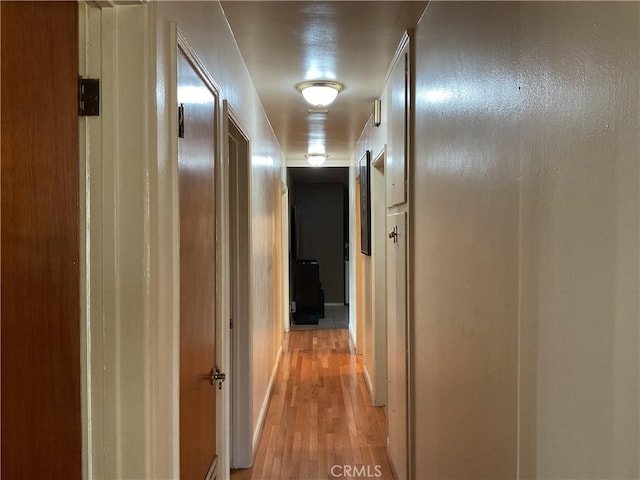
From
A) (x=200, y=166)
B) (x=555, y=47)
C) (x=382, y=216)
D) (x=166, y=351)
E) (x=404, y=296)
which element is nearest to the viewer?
(x=555, y=47)

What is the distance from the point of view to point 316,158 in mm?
5750

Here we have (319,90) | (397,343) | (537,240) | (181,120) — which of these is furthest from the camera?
(319,90)

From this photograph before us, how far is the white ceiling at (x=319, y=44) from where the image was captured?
193cm

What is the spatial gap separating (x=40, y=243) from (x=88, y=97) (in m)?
0.35

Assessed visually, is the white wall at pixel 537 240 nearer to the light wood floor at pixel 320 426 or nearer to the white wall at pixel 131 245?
the white wall at pixel 131 245

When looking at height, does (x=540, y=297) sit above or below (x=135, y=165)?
below

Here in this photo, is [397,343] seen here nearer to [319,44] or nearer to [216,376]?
[216,376]

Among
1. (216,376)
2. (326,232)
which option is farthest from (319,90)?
(326,232)

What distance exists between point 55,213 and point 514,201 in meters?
1.04

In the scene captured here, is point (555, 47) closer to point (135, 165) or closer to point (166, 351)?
point (135, 165)

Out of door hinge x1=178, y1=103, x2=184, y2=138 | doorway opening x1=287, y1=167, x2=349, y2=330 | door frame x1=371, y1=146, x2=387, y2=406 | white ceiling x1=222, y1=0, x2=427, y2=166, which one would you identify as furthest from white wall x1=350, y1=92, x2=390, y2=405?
doorway opening x1=287, y1=167, x2=349, y2=330

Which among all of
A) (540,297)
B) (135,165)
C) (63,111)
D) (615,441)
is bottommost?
(615,441)

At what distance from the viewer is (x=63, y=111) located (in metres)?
1.07

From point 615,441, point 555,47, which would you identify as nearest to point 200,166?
point 555,47
